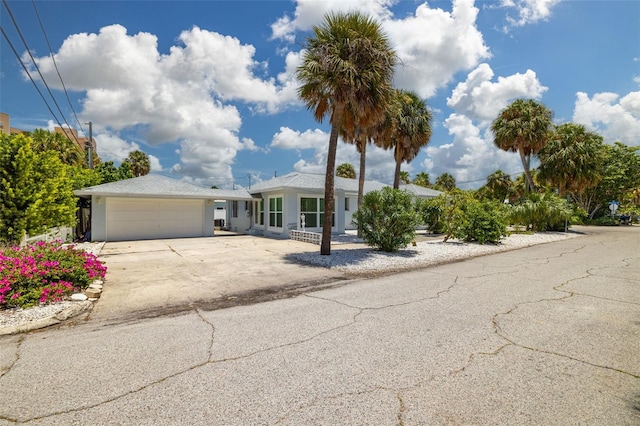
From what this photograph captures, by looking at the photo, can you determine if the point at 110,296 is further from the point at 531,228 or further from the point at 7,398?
the point at 531,228

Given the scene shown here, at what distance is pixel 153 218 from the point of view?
18.1 meters

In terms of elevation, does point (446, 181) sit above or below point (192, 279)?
above

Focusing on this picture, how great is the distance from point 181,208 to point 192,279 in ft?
39.7

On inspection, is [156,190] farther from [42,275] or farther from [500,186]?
[500,186]

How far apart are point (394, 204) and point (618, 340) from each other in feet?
26.0

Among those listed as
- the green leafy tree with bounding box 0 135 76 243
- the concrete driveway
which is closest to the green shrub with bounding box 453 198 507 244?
the concrete driveway

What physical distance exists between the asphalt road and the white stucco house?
510 inches

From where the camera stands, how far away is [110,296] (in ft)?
21.4

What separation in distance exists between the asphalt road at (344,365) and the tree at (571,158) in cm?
2287

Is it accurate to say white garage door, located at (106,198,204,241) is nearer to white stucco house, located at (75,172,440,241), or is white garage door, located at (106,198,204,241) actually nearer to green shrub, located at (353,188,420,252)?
white stucco house, located at (75,172,440,241)

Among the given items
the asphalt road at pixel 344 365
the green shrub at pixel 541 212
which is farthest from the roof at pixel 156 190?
the green shrub at pixel 541 212

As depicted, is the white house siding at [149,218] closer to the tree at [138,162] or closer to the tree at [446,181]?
the tree at [138,162]

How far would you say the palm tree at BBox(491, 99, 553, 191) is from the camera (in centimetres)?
2430

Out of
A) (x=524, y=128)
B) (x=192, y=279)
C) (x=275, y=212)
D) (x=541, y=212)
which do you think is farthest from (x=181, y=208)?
(x=524, y=128)
